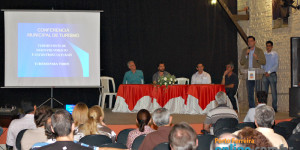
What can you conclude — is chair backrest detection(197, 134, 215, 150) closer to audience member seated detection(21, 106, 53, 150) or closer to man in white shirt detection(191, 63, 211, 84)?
audience member seated detection(21, 106, 53, 150)

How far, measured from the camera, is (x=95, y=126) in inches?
154

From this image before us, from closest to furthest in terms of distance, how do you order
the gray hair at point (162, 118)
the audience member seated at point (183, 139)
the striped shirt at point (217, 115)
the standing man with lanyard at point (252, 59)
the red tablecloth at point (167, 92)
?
the audience member seated at point (183, 139)
the gray hair at point (162, 118)
the striped shirt at point (217, 115)
the standing man with lanyard at point (252, 59)
the red tablecloth at point (167, 92)

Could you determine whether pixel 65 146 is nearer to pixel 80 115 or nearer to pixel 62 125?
pixel 62 125

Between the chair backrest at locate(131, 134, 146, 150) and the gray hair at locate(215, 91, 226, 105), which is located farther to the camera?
the gray hair at locate(215, 91, 226, 105)

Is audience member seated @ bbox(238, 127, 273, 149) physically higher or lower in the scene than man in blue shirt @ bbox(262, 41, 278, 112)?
lower

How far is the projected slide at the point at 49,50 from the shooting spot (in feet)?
31.0

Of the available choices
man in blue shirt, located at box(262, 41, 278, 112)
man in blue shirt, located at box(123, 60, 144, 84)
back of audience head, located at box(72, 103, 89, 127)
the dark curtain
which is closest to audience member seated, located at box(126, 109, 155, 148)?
back of audience head, located at box(72, 103, 89, 127)

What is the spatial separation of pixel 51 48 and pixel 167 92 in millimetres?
2902

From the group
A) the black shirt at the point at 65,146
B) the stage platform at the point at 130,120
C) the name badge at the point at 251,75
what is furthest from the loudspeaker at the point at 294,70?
the black shirt at the point at 65,146

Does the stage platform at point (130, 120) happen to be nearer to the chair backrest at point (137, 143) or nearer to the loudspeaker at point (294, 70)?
the loudspeaker at point (294, 70)

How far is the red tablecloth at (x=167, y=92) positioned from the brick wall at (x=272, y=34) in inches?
55.3

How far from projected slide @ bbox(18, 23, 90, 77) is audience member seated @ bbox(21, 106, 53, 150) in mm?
6162

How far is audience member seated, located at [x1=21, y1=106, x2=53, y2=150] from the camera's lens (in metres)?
3.31

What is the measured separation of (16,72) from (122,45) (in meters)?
2.84
